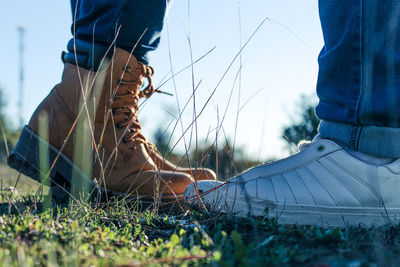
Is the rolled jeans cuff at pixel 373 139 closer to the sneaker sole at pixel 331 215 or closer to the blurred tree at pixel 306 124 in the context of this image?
the sneaker sole at pixel 331 215

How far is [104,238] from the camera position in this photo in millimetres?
1258

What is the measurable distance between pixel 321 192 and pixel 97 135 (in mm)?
1279

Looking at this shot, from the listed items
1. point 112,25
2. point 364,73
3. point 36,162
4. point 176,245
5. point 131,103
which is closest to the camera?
point 176,245

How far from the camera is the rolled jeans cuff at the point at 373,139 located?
1.79 meters

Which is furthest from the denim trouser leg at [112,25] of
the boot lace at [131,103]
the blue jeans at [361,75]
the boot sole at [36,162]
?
the blue jeans at [361,75]

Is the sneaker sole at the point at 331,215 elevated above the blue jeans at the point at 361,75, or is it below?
below

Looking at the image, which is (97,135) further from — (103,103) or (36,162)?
(36,162)

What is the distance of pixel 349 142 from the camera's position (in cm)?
187

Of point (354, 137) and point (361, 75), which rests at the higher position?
point (361, 75)

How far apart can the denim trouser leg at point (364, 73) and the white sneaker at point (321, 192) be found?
10 centimetres

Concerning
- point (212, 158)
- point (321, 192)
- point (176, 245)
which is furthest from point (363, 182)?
point (212, 158)

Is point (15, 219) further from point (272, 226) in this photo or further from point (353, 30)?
point (353, 30)

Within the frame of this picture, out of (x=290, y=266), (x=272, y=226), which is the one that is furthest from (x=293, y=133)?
(x=290, y=266)

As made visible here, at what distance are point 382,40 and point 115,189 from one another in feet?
5.04
